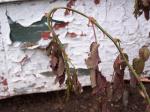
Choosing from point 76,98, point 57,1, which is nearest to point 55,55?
point 57,1

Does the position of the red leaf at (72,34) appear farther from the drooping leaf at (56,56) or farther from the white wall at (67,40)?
the drooping leaf at (56,56)

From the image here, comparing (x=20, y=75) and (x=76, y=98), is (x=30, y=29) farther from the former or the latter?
(x=76, y=98)

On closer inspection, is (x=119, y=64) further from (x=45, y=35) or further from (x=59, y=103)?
(x=59, y=103)

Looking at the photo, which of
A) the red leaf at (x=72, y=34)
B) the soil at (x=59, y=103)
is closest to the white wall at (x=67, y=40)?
the red leaf at (x=72, y=34)

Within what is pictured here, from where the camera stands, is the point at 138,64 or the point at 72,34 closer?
the point at 138,64

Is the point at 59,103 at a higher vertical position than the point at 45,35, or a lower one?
lower

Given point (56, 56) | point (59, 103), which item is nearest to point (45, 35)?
point (59, 103)
